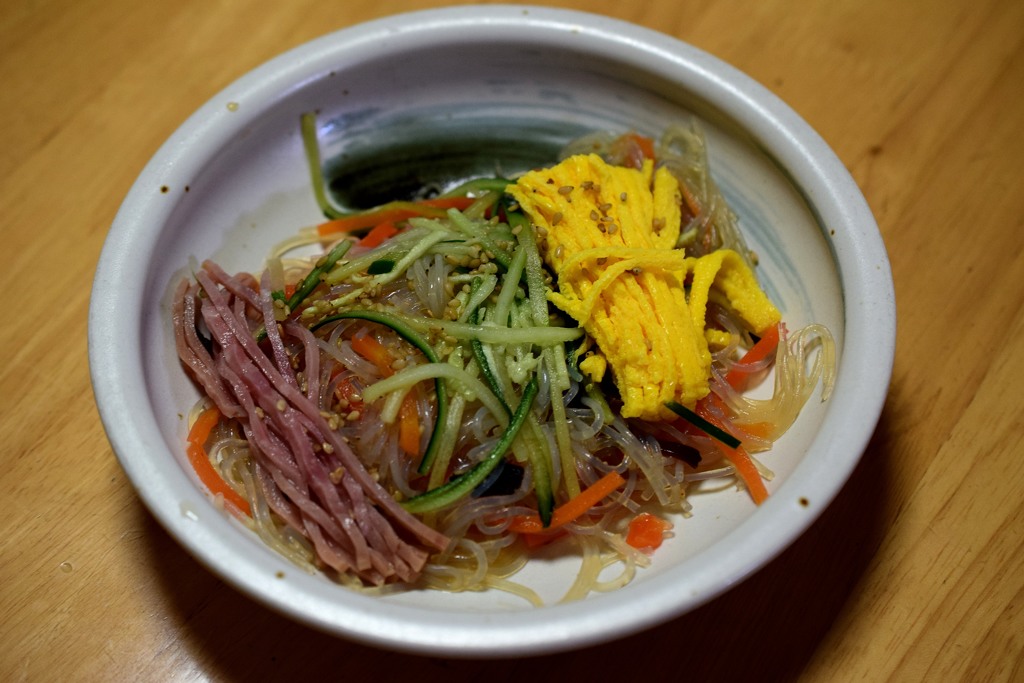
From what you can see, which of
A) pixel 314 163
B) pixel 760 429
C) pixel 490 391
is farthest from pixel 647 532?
pixel 314 163

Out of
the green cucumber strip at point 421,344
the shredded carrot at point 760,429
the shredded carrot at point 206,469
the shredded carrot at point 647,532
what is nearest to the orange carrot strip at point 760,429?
the shredded carrot at point 760,429

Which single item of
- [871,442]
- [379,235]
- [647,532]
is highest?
[379,235]

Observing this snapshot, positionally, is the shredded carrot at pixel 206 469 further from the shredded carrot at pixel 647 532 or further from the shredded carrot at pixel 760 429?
the shredded carrot at pixel 760 429

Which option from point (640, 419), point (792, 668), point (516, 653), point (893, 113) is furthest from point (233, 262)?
point (893, 113)

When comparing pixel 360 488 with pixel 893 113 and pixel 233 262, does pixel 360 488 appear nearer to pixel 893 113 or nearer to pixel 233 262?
pixel 233 262

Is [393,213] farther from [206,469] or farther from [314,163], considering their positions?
[206,469]

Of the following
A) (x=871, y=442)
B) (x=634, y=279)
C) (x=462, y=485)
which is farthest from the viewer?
(x=871, y=442)
